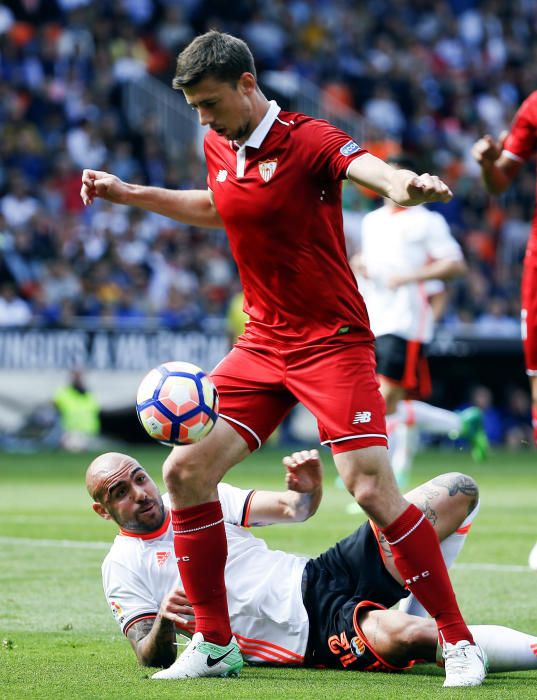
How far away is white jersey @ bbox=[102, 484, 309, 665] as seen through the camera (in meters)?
5.24

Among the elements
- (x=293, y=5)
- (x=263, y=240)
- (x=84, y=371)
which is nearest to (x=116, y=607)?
(x=263, y=240)

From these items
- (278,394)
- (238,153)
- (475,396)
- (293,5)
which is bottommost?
(475,396)

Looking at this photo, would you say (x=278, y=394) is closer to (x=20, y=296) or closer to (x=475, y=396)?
(x=20, y=296)

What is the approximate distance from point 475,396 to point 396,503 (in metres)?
15.9

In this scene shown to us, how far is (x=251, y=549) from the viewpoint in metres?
5.44

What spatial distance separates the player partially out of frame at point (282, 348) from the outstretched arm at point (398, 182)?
33 millimetres

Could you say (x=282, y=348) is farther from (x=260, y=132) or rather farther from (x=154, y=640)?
(x=154, y=640)

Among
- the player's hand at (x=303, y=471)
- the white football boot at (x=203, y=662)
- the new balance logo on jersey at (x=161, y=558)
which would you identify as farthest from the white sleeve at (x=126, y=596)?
the player's hand at (x=303, y=471)

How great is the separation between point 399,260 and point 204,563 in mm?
6347

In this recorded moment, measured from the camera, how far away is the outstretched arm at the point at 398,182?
4438mm

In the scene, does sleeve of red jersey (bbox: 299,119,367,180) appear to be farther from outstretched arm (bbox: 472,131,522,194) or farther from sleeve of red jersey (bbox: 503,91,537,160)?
sleeve of red jersey (bbox: 503,91,537,160)

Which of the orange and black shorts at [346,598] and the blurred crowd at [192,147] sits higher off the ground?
the blurred crowd at [192,147]

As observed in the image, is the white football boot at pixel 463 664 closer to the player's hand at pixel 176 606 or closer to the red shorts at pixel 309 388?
the red shorts at pixel 309 388

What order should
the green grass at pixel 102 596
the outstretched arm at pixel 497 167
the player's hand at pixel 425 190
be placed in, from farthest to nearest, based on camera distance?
1. the outstretched arm at pixel 497 167
2. the green grass at pixel 102 596
3. the player's hand at pixel 425 190
